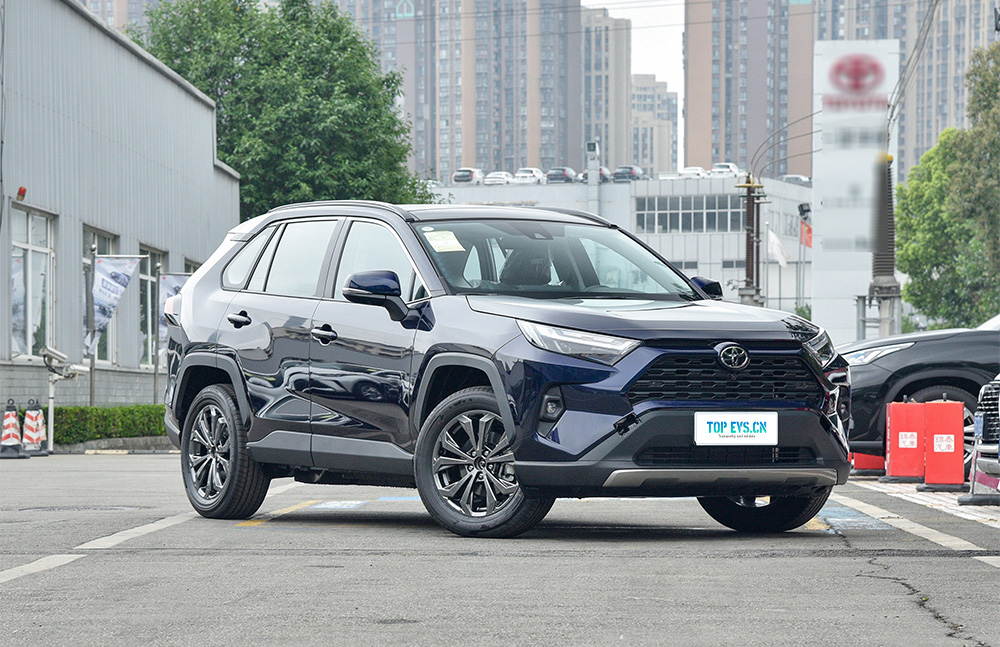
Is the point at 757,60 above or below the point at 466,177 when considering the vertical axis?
above

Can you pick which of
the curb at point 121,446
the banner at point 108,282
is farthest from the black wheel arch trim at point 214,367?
the banner at point 108,282

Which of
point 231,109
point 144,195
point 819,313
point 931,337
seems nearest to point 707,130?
point 819,313

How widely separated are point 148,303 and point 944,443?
91.9 feet

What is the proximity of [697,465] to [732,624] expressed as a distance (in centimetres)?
250

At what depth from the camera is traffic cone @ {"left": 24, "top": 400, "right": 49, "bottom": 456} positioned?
24641 millimetres

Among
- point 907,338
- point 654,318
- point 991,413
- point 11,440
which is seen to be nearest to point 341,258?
point 654,318

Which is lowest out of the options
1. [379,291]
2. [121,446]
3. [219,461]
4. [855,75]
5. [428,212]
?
[121,446]

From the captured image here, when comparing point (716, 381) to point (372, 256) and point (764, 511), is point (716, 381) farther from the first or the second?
point (372, 256)

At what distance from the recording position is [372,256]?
29.7 feet

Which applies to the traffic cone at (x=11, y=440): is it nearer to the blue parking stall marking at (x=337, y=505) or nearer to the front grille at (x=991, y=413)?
the blue parking stall marking at (x=337, y=505)

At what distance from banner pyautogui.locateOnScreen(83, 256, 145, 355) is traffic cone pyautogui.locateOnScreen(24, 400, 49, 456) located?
13.9ft

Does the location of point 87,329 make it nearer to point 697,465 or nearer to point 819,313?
point 697,465

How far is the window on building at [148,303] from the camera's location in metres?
37.6

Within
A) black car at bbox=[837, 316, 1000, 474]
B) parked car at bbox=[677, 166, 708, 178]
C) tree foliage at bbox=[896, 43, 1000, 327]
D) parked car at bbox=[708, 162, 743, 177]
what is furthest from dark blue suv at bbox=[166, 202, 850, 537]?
parked car at bbox=[677, 166, 708, 178]
